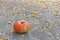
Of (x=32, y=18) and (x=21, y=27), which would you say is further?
(x=32, y=18)

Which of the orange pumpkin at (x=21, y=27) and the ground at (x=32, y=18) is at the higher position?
the orange pumpkin at (x=21, y=27)

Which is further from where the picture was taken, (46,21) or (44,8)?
(44,8)

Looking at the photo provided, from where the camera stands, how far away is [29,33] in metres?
4.84

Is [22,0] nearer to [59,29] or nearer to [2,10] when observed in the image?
[2,10]

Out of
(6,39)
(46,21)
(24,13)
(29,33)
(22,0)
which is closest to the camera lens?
(6,39)

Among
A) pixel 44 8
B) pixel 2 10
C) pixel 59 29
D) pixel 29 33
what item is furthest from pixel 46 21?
pixel 2 10

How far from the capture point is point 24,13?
655 cm

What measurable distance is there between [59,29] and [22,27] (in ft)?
3.85

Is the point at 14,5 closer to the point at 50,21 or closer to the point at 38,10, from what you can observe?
the point at 38,10

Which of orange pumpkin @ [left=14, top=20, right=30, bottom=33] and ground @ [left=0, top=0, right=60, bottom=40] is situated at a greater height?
orange pumpkin @ [left=14, top=20, right=30, bottom=33]

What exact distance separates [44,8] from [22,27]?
2.74 m

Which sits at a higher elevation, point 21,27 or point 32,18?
point 21,27

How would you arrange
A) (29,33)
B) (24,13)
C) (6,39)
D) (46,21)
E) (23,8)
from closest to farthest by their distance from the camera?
(6,39)
(29,33)
(46,21)
(24,13)
(23,8)

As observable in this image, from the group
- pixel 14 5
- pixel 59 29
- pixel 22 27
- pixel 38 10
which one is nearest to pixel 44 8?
pixel 38 10
